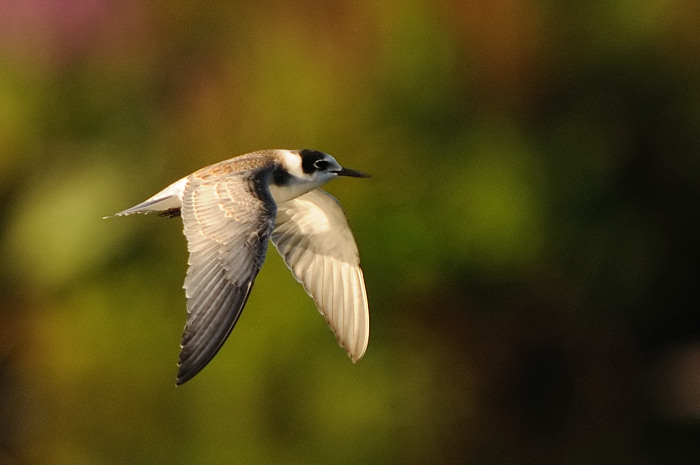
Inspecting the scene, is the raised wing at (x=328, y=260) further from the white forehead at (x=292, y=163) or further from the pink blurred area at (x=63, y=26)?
the pink blurred area at (x=63, y=26)

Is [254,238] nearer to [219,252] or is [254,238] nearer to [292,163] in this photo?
[219,252]

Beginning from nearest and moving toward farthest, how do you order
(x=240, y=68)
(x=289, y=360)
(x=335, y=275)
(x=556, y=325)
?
(x=335, y=275) < (x=289, y=360) < (x=556, y=325) < (x=240, y=68)

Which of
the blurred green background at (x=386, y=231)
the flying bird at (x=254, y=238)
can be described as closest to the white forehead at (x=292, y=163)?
the flying bird at (x=254, y=238)

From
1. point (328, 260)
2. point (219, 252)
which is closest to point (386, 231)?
point (328, 260)

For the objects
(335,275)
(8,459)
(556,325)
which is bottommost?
(8,459)

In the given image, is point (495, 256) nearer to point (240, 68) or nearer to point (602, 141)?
point (602, 141)

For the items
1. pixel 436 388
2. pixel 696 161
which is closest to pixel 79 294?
pixel 436 388

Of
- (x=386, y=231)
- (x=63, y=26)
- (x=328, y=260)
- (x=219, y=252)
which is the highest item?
(x=219, y=252)
